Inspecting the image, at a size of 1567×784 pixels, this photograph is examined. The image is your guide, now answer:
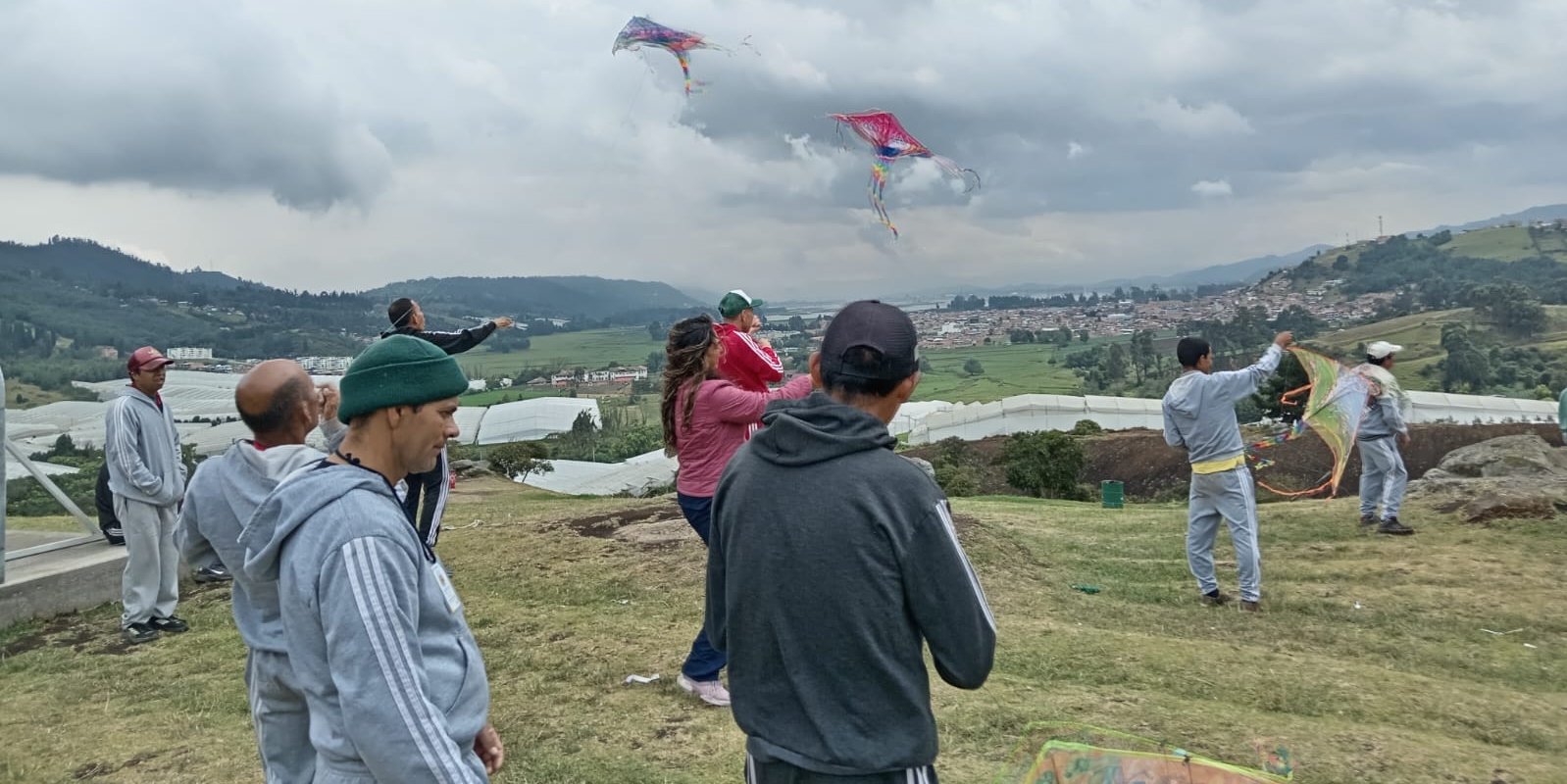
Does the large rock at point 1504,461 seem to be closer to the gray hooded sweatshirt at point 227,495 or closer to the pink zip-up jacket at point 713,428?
the pink zip-up jacket at point 713,428

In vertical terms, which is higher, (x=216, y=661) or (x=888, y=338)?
(x=888, y=338)

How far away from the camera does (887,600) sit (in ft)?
6.70

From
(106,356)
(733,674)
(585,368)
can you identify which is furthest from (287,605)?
(585,368)

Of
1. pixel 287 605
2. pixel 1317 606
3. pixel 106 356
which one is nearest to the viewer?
pixel 287 605

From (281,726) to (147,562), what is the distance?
6.00m

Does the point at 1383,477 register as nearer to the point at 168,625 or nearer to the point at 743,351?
the point at 743,351

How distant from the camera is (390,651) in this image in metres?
1.74

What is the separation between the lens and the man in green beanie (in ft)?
5.66

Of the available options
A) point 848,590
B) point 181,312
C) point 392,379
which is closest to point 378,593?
point 392,379

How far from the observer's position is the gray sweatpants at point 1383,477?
999cm

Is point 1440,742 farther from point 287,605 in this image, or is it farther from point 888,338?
point 287,605

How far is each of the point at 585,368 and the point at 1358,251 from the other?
111796 mm

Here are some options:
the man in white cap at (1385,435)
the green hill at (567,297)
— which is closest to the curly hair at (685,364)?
the man in white cap at (1385,435)

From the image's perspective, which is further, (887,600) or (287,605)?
(887,600)
